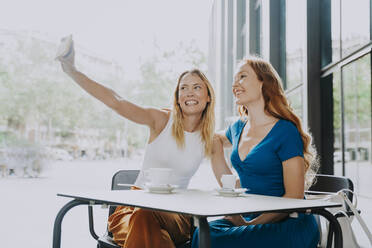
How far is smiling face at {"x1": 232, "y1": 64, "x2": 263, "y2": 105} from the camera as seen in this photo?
189 cm

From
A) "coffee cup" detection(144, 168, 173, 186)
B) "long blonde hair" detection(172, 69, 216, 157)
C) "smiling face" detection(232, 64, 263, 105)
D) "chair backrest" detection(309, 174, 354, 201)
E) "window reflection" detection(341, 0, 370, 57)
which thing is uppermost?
"window reflection" detection(341, 0, 370, 57)

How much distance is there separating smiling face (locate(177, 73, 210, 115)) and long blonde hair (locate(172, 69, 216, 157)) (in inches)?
0.8

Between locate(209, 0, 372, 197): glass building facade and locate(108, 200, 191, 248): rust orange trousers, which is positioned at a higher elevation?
locate(209, 0, 372, 197): glass building facade

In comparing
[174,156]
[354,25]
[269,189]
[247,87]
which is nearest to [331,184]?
[269,189]

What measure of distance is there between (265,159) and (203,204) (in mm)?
523

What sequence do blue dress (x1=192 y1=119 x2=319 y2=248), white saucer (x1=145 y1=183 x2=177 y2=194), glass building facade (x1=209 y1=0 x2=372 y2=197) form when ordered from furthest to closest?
glass building facade (x1=209 y1=0 x2=372 y2=197), white saucer (x1=145 y1=183 x2=177 y2=194), blue dress (x1=192 y1=119 x2=319 y2=248)

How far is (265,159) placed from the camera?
1.70m

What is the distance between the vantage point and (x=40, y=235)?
4.31 meters

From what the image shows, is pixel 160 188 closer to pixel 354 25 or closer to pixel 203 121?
pixel 203 121

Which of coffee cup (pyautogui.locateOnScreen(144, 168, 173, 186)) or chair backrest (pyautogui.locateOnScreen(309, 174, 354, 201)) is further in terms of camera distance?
chair backrest (pyautogui.locateOnScreen(309, 174, 354, 201))

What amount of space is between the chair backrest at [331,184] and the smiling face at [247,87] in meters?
0.56

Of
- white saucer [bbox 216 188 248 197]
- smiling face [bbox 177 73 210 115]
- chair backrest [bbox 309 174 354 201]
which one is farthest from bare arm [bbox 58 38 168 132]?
chair backrest [bbox 309 174 354 201]

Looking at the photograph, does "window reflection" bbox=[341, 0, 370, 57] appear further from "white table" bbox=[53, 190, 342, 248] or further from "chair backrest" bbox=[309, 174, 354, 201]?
"white table" bbox=[53, 190, 342, 248]

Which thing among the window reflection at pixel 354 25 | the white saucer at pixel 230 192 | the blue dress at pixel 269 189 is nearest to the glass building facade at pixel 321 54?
the window reflection at pixel 354 25
